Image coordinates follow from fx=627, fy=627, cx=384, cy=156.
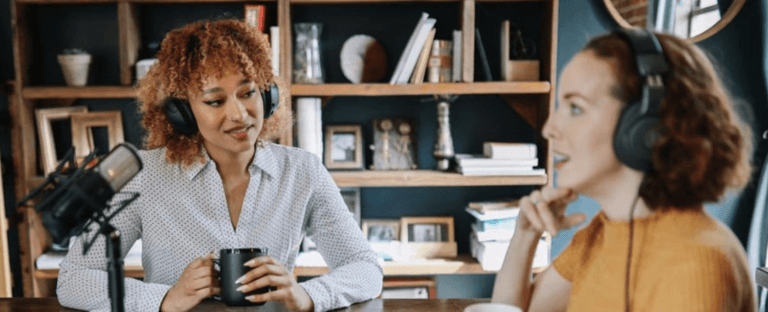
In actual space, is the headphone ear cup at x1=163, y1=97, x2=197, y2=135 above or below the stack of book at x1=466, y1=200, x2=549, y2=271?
above

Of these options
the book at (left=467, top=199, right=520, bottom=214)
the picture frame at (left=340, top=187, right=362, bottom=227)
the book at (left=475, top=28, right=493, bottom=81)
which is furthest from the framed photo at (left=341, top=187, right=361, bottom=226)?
the book at (left=475, top=28, right=493, bottom=81)

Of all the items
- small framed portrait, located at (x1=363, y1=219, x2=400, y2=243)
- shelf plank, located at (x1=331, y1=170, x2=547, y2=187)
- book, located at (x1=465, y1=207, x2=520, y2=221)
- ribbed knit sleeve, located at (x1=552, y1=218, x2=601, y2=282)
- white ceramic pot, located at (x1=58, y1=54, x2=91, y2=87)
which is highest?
white ceramic pot, located at (x1=58, y1=54, x2=91, y2=87)

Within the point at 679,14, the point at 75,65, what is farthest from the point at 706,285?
the point at 75,65

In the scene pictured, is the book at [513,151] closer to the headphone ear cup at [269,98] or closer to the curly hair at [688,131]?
the headphone ear cup at [269,98]

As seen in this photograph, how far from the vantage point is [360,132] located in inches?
106

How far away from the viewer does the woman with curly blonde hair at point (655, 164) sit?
70cm

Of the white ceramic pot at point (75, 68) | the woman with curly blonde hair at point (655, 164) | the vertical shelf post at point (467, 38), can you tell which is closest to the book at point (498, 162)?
the vertical shelf post at point (467, 38)

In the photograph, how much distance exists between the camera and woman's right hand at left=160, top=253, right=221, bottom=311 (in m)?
1.15

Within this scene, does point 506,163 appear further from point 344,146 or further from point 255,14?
point 255,14

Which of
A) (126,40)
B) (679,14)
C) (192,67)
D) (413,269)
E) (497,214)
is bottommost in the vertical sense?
(413,269)

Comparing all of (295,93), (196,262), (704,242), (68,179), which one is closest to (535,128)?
(295,93)

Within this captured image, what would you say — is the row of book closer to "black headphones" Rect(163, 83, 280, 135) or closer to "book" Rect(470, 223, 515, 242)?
"book" Rect(470, 223, 515, 242)

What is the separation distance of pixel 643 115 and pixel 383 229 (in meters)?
2.11

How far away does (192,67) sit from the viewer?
145cm
